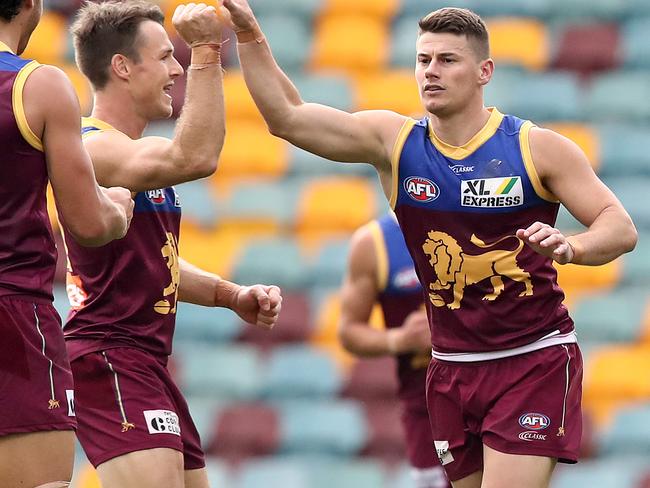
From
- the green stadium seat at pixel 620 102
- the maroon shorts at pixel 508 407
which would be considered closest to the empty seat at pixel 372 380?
the green stadium seat at pixel 620 102

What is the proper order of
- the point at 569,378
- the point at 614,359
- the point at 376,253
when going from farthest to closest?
the point at 614,359 < the point at 376,253 < the point at 569,378

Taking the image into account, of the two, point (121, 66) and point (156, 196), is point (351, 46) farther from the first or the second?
point (156, 196)

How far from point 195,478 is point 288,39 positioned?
6.87 metres

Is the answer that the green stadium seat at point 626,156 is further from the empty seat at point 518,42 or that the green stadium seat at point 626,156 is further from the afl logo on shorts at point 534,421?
the afl logo on shorts at point 534,421

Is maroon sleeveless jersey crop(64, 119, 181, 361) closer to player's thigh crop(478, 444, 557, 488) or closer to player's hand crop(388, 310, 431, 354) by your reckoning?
player's thigh crop(478, 444, 557, 488)

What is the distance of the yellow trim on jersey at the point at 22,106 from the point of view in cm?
380

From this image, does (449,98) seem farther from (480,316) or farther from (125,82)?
(125,82)

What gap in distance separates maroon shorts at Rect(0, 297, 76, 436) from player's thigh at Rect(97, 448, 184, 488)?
2.68 ft

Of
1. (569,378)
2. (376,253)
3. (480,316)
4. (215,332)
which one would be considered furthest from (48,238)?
(215,332)

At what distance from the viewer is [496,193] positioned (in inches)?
197

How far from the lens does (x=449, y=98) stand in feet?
16.9

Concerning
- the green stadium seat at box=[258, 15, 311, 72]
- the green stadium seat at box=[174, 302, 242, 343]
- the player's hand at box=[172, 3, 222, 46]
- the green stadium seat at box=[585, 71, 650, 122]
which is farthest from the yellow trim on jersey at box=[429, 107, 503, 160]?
the green stadium seat at box=[258, 15, 311, 72]

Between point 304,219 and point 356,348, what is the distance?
3443 millimetres

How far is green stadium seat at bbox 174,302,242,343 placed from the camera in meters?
9.43
